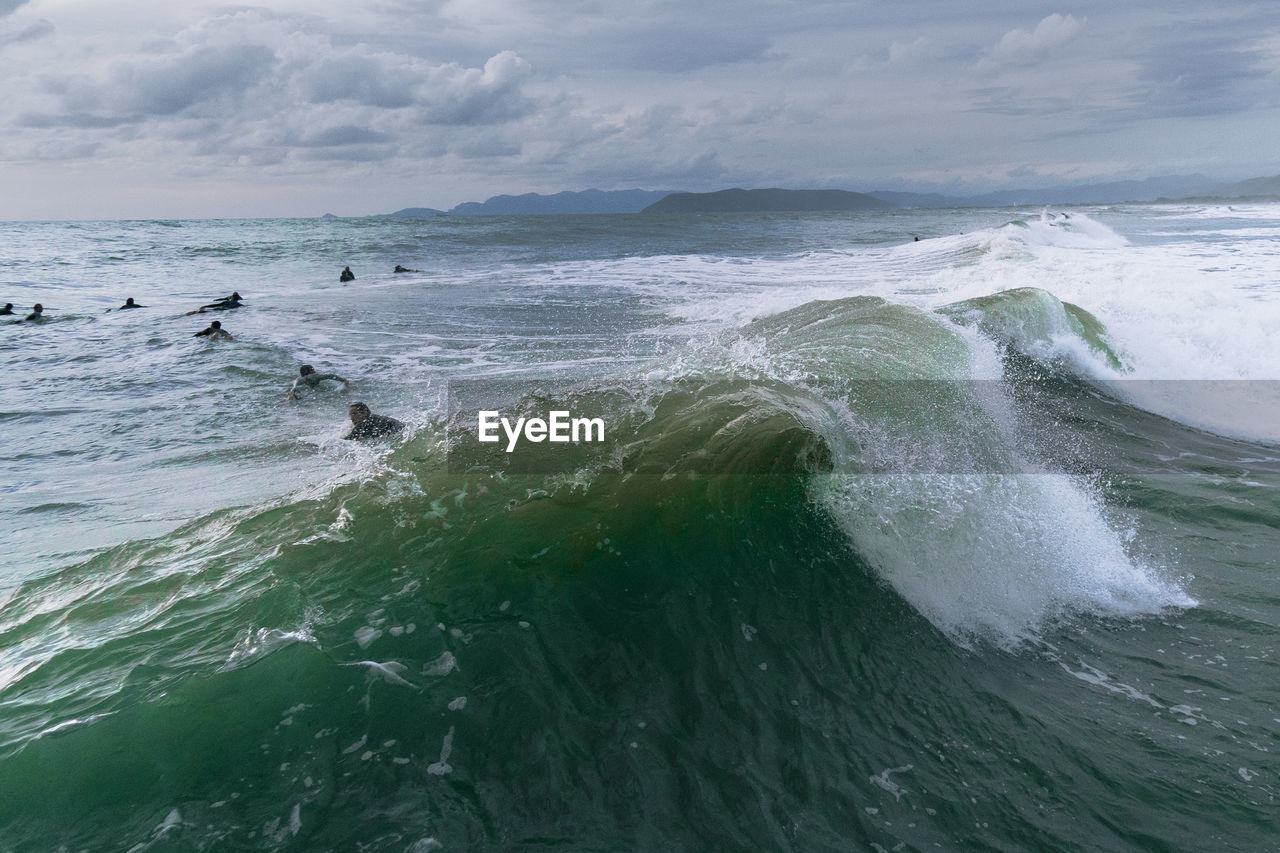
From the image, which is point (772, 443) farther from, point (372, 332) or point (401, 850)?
point (372, 332)

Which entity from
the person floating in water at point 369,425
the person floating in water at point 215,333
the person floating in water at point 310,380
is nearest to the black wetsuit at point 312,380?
the person floating in water at point 310,380

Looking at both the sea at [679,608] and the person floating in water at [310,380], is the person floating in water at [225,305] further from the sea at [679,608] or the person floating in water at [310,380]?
the person floating in water at [310,380]

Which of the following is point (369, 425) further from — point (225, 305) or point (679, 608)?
point (225, 305)

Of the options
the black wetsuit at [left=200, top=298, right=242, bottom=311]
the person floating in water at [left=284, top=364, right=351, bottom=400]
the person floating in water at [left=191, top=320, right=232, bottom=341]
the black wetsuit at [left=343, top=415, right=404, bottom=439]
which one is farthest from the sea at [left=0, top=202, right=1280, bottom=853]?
the black wetsuit at [left=200, top=298, right=242, bottom=311]

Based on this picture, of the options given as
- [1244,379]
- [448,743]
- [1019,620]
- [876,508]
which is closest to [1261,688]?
[1019,620]

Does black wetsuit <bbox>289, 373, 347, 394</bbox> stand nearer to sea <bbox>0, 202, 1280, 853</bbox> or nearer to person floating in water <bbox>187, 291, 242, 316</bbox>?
sea <bbox>0, 202, 1280, 853</bbox>
